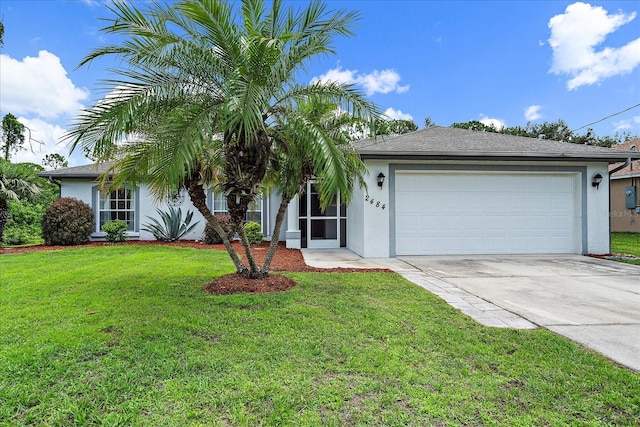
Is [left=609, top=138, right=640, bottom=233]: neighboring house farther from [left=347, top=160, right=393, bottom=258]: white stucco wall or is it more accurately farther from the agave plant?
the agave plant

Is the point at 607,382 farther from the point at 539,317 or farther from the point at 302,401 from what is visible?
the point at 302,401

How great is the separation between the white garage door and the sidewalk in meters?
1.62

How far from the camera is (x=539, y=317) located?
426cm

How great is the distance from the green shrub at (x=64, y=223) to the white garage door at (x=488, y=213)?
10.9 meters

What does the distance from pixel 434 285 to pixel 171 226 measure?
394 inches

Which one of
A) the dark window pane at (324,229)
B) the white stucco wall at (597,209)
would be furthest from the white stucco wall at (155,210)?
the white stucco wall at (597,209)

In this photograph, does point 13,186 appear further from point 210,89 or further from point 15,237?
point 210,89

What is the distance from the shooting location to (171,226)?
12.5m

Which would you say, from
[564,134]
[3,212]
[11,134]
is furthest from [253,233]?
[564,134]

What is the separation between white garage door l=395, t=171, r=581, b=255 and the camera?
965cm

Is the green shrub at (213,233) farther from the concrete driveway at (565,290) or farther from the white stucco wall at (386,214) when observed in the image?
the concrete driveway at (565,290)

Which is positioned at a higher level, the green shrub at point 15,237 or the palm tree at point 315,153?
the palm tree at point 315,153

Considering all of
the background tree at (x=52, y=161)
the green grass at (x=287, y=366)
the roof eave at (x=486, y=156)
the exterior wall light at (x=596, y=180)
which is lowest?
the green grass at (x=287, y=366)

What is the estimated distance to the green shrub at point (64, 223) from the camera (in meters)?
11.6
